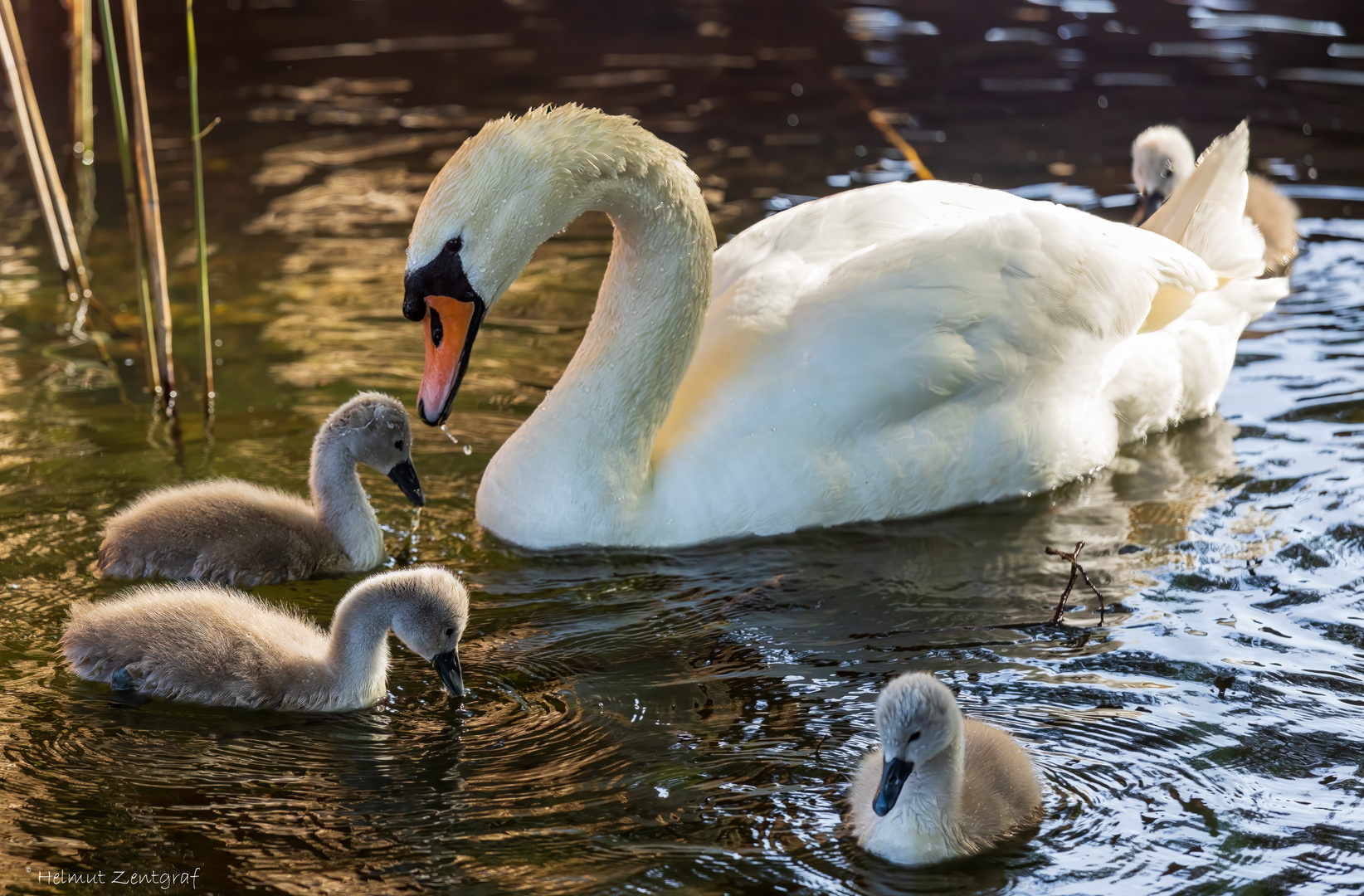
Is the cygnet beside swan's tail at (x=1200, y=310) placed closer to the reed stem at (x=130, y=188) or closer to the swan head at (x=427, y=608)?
the swan head at (x=427, y=608)

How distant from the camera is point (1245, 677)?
473cm

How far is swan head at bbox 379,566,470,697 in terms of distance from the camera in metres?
4.55

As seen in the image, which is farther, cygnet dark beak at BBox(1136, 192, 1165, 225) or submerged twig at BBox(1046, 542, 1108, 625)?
cygnet dark beak at BBox(1136, 192, 1165, 225)

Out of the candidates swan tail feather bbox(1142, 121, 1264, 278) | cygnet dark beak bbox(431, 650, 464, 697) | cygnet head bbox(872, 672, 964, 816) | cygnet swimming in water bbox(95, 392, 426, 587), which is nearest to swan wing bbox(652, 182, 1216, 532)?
swan tail feather bbox(1142, 121, 1264, 278)

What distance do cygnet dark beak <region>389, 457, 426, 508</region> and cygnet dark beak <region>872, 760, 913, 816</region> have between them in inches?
105

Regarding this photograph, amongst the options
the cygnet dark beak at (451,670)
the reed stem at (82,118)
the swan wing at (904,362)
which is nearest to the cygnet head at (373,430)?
the swan wing at (904,362)

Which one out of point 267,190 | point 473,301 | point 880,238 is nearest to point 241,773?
point 473,301

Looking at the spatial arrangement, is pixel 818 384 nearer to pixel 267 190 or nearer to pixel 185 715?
pixel 185 715

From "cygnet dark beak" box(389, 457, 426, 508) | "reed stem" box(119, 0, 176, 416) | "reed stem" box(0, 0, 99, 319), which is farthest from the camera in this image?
"reed stem" box(0, 0, 99, 319)

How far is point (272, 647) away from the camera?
4629 millimetres

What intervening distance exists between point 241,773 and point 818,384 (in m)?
2.54

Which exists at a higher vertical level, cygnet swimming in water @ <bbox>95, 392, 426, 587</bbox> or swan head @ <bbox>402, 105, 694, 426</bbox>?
swan head @ <bbox>402, 105, 694, 426</bbox>

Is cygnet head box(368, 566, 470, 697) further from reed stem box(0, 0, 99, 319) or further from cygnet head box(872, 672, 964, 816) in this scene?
reed stem box(0, 0, 99, 319)

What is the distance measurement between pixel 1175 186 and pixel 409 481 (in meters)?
5.01
